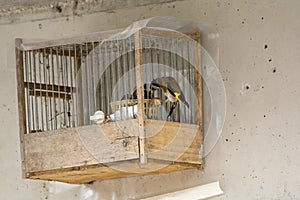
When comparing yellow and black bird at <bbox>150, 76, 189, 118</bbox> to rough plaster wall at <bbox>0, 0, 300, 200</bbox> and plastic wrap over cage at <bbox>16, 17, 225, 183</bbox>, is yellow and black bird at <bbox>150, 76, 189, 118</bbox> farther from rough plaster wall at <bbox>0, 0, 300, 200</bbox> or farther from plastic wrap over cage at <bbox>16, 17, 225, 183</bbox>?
rough plaster wall at <bbox>0, 0, 300, 200</bbox>

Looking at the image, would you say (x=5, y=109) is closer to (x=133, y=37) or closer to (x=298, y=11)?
(x=133, y=37)

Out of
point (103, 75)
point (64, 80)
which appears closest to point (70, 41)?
point (103, 75)

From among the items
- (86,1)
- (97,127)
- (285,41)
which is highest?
(86,1)

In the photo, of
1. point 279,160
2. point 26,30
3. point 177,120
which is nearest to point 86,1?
point 26,30

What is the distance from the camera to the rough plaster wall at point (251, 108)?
7.45ft

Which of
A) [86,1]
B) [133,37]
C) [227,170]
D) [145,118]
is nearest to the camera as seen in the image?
[145,118]

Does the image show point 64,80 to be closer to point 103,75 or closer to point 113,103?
point 103,75

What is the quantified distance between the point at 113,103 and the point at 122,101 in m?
0.04

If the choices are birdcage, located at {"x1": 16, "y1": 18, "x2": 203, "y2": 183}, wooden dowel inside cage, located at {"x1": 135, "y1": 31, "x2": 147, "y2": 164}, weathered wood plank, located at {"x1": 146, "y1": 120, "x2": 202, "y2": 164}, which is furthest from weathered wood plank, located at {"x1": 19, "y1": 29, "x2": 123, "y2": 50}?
weathered wood plank, located at {"x1": 146, "y1": 120, "x2": 202, "y2": 164}

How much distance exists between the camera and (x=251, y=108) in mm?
2320

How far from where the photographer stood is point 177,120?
2258 millimetres

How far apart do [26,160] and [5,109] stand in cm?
51

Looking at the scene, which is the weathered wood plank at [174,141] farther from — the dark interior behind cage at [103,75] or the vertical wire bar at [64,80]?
the vertical wire bar at [64,80]

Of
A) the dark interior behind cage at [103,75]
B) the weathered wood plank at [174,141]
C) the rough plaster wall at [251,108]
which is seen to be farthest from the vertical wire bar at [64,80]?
the weathered wood plank at [174,141]
